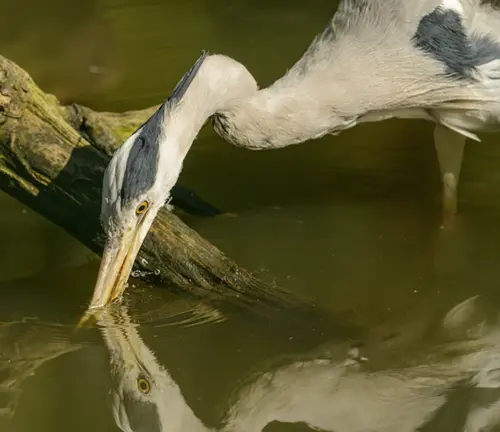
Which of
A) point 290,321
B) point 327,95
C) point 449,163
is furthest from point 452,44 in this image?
point 290,321

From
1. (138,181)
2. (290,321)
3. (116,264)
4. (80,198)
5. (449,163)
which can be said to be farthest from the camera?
(449,163)

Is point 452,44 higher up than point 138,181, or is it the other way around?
point 452,44

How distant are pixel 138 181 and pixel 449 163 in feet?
5.89

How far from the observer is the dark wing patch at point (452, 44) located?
387 centimetres

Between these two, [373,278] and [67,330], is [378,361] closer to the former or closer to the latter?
[373,278]

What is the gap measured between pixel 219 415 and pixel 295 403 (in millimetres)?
246

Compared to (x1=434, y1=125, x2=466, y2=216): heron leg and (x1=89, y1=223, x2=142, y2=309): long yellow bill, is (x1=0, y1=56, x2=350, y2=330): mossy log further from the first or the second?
(x1=434, y1=125, x2=466, y2=216): heron leg

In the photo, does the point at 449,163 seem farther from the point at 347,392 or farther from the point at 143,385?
the point at 143,385

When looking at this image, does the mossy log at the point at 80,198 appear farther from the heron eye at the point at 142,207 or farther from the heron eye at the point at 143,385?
the heron eye at the point at 143,385

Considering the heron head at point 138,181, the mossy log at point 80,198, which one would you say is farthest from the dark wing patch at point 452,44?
the mossy log at point 80,198

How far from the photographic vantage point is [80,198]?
156 inches

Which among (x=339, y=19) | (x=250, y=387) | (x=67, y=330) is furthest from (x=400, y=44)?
(x=67, y=330)

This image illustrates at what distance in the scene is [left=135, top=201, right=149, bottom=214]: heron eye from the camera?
3.53 m

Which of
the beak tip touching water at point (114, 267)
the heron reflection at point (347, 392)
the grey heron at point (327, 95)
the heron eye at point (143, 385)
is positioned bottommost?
the heron eye at point (143, 385)
